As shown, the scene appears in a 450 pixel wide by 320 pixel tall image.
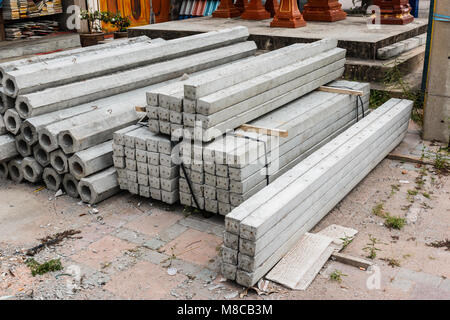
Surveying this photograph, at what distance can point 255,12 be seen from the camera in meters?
12.1

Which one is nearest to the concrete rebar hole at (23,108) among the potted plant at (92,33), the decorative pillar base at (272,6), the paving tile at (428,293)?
the paving tile at (428,293)

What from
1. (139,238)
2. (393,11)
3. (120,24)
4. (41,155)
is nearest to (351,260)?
(139,238)

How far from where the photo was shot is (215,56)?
27.3 feet

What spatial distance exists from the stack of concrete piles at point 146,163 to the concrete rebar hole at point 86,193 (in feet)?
1.16

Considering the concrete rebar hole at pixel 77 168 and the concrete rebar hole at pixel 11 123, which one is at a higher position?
the concrete rebar hole at pixel 11 123

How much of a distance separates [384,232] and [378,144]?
5.43 ft

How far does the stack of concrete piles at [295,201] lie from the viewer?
416 cm

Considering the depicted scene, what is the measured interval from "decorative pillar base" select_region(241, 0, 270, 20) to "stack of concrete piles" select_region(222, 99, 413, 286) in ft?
20.2

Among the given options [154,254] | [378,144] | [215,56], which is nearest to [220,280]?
[154,254]

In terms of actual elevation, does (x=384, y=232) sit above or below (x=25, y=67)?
below

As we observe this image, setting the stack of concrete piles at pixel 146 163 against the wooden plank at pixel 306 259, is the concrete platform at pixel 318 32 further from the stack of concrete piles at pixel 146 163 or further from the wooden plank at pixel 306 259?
the wooden plank at pixel 306 259

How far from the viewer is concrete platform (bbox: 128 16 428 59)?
8.92 m

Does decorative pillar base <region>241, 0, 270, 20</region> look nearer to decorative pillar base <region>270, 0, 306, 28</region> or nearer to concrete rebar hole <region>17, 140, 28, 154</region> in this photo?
decorative pillar base <region>270, 0, 306, 28</region>

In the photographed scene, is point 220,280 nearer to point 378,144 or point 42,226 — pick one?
point 42,226
